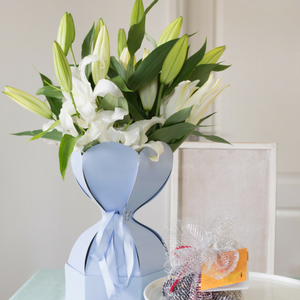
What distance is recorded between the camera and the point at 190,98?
497mm


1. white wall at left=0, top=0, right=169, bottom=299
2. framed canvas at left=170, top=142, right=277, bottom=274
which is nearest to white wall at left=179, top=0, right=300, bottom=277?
white wall at left=0, top=0, right=169, bottom=299

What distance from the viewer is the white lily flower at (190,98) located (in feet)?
1.59

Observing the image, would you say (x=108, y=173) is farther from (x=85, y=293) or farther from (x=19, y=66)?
(x=19, y=66)

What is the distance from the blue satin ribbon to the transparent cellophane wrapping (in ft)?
0.21

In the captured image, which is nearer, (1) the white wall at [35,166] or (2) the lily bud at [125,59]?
(2) the lily bud at [125,59]

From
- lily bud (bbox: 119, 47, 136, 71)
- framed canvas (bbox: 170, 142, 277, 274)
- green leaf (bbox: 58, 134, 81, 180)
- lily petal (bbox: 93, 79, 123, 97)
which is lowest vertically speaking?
framed canvas (bbox: 170, 142, 277, 274)

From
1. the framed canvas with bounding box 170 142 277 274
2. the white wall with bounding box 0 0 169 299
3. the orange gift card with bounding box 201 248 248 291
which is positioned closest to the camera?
the orange gift card with bounding box 201 248 248 291

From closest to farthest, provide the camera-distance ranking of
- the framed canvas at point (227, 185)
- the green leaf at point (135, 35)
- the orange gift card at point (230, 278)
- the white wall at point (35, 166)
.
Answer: the orange gift card at point (230, 278), the green leaf at point (135, 35), the framed canvas at point (227, 185), the white wall at point (35, 166)

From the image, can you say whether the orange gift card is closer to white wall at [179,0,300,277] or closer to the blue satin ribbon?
the blue satin ribbon

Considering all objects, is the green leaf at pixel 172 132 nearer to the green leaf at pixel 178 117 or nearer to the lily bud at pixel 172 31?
the green leaf at pixel 178 117

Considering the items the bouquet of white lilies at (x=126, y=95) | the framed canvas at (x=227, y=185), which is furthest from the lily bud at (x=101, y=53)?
the framed canvas at (x=227, y=185)

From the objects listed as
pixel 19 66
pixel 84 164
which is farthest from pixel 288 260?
pixel 19 66

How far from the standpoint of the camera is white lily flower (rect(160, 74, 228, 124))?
49 centimetres

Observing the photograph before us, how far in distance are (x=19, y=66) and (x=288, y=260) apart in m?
1.69
